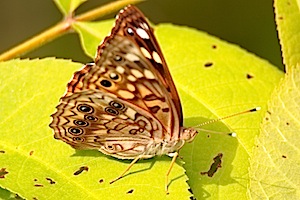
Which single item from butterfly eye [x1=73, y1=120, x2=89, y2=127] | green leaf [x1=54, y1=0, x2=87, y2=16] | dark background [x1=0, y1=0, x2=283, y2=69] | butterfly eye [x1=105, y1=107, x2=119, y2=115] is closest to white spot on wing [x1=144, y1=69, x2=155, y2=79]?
butterfly eye [x1=105, y1=107, x2=119, y2=115]

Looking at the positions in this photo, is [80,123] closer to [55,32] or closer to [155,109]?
[155,109]

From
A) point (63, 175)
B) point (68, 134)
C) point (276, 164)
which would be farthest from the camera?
point (68, 134)

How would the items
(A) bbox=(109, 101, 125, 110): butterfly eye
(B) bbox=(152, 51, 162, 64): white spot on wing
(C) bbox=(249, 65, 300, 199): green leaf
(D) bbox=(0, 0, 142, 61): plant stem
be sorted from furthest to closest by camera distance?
(D) bbox=(0, 0, 142, 61): plant stem, (A) bbox=(109, 101, 125, 110): butterfly eye, (B) bbox=(152, 51, 162, 64): white spot on wing, (C) bbox=(249, 65, 300, 199): green leaf

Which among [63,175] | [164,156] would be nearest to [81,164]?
[63,175]

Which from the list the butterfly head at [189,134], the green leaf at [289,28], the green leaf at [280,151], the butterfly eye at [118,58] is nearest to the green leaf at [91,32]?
the butterfly eye at [118,58]

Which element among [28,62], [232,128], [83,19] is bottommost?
[232,128]

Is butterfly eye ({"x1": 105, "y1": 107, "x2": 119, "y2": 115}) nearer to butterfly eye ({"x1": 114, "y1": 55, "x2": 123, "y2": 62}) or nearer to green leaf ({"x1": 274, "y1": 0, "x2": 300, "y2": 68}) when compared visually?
butterfly eye ({"x1": 114, "y1": 55, "x2": 123, "y2": 62})

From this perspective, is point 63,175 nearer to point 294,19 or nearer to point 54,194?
point 54,194

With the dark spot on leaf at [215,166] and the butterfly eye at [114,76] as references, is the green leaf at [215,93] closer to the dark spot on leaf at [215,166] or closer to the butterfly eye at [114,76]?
the dark spot on leaf at [215,166]
